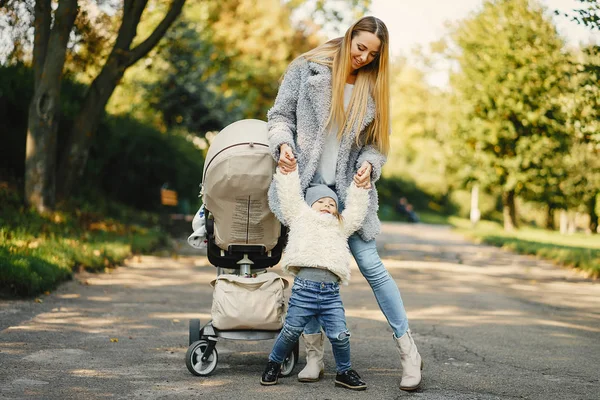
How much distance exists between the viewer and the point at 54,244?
960 cm

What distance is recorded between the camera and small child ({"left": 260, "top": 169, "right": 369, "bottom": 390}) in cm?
433

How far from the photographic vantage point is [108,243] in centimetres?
1148

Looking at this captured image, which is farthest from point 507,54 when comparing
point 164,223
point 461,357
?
point 461,357

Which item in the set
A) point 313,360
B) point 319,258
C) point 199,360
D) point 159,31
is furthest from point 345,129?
point 159,31

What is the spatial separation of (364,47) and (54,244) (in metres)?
6.25

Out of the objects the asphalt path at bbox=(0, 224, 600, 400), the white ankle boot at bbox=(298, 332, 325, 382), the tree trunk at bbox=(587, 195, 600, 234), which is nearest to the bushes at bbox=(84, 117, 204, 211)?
the asphalt path at bbox=(0, 224, 600, 400)

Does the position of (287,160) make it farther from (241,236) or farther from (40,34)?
(40,34)

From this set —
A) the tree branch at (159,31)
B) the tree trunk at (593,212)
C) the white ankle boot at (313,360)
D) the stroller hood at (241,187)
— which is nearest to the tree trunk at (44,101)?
the tree branch at (159,31)

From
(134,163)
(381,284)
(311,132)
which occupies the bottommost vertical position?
(381,284)

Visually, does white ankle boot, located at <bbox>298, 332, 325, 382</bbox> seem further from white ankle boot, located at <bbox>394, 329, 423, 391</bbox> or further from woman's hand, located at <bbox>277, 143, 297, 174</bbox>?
woman's hand, located at <bbox>277, 143, 297, 174</bbox>

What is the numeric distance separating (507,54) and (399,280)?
15.9 meters

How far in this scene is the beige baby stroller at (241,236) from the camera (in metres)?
4.64

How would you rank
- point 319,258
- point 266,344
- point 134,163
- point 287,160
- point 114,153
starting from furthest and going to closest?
point 134,163 < point 114,153 < point 266,344 < point 287,160 < point 319,258

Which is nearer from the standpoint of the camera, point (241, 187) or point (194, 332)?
point (241, 187)
